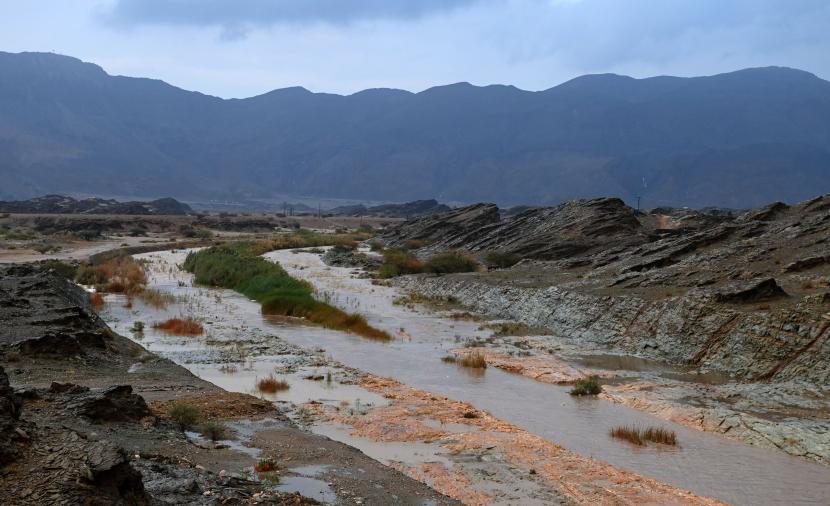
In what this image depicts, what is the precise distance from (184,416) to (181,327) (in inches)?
576

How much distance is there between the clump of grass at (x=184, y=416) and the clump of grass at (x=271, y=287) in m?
14.0

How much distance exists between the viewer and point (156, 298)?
35.6m

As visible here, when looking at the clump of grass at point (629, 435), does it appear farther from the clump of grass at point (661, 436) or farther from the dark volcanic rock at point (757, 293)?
the dark volcanic rock at point (757, 293)

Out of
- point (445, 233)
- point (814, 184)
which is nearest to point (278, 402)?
point (445, 233)

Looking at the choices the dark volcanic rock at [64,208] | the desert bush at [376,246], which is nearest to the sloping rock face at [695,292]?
the desert bush at [376,246]

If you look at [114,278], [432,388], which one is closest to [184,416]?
[432,388]

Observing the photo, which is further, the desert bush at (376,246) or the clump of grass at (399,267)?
the desert bush at (376,246)

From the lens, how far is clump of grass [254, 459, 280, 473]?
11238 mm

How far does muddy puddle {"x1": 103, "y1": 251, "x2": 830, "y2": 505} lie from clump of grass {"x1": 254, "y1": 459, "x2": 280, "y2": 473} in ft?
8.62

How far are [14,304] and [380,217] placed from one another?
122 m

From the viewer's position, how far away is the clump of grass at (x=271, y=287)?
30141 millimetres

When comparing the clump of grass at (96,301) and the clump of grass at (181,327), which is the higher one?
the clump of grass at (181,327)

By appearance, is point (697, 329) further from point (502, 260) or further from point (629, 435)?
point (502, 260)

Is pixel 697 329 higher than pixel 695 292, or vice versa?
pixel 695 292
